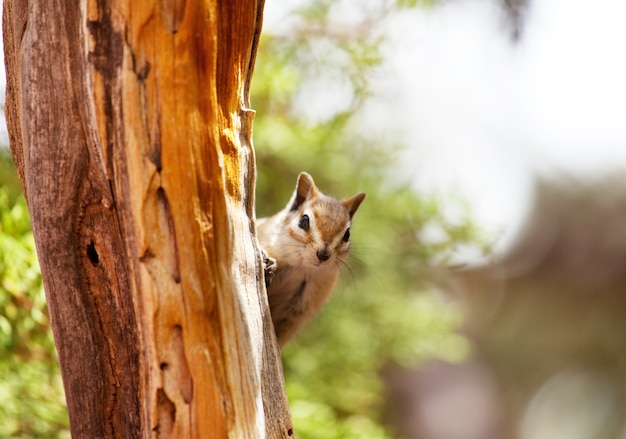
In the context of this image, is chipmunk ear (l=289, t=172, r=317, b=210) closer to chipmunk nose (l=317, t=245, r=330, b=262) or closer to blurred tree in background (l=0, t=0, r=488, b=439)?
chipmunk nose (l=317, t=245, r=330, b=262)

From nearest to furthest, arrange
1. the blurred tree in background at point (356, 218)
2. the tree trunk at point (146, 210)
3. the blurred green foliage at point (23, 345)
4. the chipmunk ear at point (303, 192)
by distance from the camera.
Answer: the tree trunk at point (146, 210), the blurred green foliage at point (23, 345), the chipmunk ear at point (303, 192), the blurred tree in background at point (356, 218)

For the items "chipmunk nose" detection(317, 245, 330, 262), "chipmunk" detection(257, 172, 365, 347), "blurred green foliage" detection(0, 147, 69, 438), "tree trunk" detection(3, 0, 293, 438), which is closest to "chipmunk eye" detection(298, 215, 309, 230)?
"chipmunk" detection(257, 172, 365, 347)

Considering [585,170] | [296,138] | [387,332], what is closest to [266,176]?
[296,138]

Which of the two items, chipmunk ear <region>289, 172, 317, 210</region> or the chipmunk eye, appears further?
chipmunk ear <region>289, 172, 317, 210</region>

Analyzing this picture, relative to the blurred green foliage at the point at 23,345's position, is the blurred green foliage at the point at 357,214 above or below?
above

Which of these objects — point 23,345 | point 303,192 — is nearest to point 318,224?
point 303,192

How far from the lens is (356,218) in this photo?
10.0ft

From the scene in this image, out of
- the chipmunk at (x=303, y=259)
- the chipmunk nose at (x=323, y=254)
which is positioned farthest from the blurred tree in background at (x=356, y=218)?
the chipmunk nose at (x=323, y=254)

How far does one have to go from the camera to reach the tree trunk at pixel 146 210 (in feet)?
3.34

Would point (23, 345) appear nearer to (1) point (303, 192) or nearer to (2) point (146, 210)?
(1) point (303, 192)

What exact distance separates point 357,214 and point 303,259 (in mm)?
1256

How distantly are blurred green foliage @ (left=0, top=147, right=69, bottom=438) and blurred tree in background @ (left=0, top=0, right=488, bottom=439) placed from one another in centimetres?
85

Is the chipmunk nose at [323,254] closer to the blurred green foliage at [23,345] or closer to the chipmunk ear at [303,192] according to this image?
the chipmunk ear at [303,192]

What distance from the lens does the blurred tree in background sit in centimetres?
282
